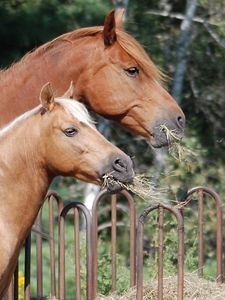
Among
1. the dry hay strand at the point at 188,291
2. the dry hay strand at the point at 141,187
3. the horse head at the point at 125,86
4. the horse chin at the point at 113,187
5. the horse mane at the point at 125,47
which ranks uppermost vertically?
the horse mane at the point at 125,47

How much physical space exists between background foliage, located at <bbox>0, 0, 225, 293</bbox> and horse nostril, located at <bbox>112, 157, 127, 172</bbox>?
4859mm

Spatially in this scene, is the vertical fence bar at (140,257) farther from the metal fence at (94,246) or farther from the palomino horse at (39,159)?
the palomino horse at (39,159)

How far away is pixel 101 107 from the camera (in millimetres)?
5969

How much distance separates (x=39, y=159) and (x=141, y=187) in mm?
531

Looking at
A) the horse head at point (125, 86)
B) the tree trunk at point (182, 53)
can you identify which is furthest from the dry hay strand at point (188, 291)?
the tree trunk at point (182, 53)

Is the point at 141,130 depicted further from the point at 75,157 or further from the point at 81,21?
the point at 81,21

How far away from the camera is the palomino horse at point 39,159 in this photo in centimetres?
503

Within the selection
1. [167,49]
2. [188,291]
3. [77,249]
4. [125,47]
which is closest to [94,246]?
[77,249]

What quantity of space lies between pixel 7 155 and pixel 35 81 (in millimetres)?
838

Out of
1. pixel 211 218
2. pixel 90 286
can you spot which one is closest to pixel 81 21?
pixel 211 218

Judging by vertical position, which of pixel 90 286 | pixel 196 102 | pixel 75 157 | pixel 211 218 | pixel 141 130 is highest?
pixel 196 102

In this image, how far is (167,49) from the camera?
1087 centimetres

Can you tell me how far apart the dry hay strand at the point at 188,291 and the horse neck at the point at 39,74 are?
3.98 feet

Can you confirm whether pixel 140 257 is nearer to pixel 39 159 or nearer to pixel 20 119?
pixel 39 159
